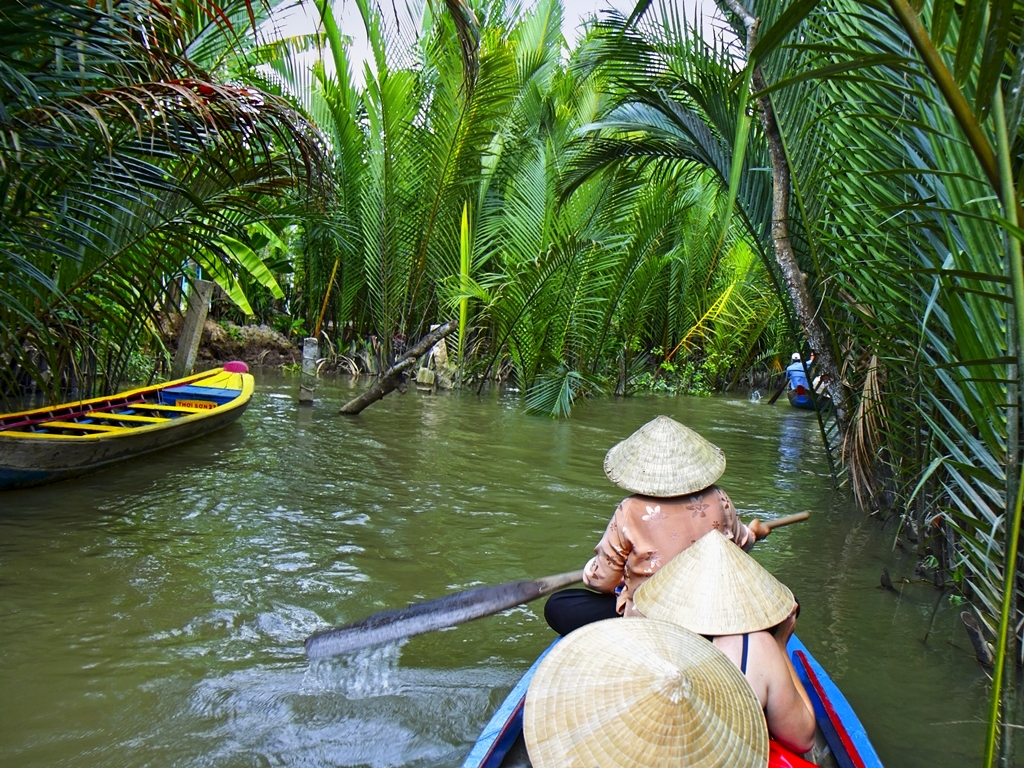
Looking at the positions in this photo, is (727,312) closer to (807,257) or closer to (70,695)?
(807,257)

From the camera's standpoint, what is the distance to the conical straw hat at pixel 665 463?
262 centimetres

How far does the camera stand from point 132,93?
139 inches

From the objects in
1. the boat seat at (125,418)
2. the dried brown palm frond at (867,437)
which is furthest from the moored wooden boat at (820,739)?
the boat seat at (125,418)

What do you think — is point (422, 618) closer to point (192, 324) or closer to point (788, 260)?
point (788, 260)

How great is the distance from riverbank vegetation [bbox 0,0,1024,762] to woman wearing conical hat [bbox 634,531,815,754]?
45 centimetres

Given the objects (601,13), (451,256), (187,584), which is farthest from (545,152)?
(187,584)

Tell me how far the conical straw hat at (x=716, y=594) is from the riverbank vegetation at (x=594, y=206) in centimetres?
51

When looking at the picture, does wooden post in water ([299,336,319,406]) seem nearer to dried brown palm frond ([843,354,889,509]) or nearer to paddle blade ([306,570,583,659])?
dried brown palm frond ([843,354,889,509])

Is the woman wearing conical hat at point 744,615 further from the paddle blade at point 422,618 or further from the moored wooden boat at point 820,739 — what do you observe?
the paddle blade at point 422,618

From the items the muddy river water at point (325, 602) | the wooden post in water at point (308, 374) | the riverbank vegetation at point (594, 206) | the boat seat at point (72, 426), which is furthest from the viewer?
the wooden post in water at point (308, 374)

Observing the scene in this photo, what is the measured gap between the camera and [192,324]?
882cm

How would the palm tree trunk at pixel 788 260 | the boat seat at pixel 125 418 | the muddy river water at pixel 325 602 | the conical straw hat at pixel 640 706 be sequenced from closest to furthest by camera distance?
1. the conical straw hat at pixel 640 706
2. the muddy river water at pixel 325 602
3. the palm tree trunk at pixel 788 260
4. the boat seat at pixel 125 418

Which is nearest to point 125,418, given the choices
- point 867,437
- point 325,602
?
point 325,602

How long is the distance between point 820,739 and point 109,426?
17.3ft
